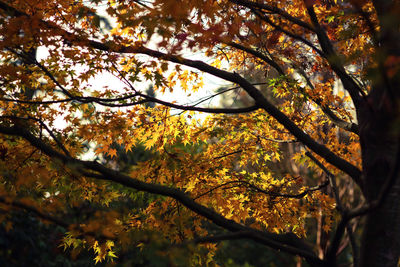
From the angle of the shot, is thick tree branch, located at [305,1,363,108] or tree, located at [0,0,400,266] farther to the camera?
thick tree branch, located at [305,1,363,108]

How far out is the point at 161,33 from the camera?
349 cm

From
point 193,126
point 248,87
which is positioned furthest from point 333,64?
point 193,126

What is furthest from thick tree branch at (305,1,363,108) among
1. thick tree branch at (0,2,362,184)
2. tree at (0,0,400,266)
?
thick tree branch at (0,2,362,184)

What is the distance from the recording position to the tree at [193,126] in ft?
9.75

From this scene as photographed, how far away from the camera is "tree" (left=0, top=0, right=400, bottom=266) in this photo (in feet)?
9.75

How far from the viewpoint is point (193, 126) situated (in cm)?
538

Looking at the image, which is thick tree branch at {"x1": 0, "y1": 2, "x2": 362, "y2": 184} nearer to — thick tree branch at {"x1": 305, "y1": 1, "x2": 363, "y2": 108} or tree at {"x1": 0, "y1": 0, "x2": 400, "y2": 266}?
tree at {"x1": 0, "y1": 0, "x2": 400, "y2": 266}

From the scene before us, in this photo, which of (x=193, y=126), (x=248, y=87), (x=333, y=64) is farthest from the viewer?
(x=193, y=126)

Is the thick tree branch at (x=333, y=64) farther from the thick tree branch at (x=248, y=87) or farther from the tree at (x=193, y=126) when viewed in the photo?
the thick tree branch at (x=248, y=87)

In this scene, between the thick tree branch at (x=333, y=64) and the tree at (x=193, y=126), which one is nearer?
the tree at (x=193, y=126)

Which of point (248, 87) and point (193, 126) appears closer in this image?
point (248, 87)

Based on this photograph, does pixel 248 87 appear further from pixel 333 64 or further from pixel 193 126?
pixel 193 126

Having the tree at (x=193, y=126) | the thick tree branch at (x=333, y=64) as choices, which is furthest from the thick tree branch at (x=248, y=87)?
the thick tree branch at (x=333, y=64)

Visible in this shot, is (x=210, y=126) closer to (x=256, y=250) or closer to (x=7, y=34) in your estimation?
(x=7, y=34)
